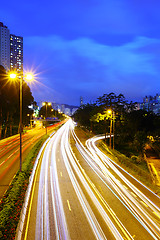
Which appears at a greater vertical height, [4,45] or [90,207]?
[4,45]

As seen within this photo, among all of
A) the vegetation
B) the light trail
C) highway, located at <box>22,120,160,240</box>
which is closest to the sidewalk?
the vegetation

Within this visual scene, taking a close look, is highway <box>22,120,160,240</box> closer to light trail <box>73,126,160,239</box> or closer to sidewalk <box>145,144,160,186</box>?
light trail <box>73,126,160,239</box>

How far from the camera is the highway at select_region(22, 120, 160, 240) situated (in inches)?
404

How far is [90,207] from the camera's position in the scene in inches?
516

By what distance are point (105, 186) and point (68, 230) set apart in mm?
7422

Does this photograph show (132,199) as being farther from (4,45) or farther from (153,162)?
(4,45)

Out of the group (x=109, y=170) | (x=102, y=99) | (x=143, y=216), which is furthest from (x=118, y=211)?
(x=102, y=99)

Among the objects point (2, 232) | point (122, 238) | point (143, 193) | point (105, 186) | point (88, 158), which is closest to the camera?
point (2, 232)

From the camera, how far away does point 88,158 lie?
28.9 m

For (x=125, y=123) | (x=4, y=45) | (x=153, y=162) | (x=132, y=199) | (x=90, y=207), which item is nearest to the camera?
(x=90, y=207)

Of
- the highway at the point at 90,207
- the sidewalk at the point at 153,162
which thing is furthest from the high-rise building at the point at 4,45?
the highway at the point at 90,207

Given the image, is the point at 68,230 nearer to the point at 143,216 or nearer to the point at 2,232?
the point at 2,232

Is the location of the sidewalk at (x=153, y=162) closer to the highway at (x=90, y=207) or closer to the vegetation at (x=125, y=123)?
the vegetation at (x=125, y=123)

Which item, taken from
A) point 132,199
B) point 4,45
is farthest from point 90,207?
point 4,45
